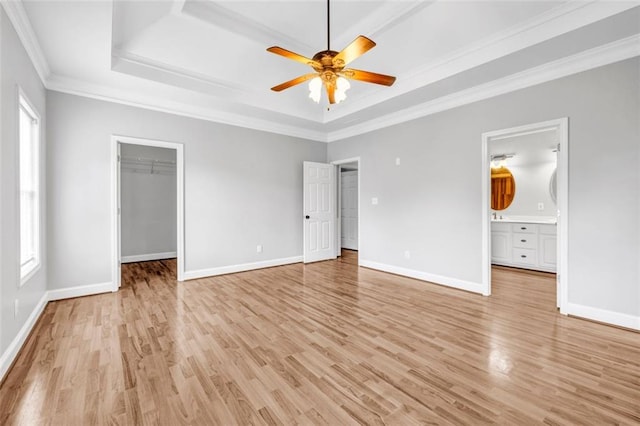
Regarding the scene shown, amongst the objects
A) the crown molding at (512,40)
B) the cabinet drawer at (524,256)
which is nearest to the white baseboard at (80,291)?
the crown molding at (512,40)

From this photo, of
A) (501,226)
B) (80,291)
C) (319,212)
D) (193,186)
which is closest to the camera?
(80,291)

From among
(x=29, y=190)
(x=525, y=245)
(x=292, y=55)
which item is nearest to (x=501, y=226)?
(x=525, y=245)

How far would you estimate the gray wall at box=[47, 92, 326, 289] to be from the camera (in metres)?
3.75

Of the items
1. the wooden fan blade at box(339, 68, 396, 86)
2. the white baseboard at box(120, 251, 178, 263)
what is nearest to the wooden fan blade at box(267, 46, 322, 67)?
the wooden fan blade at box(339, 68, 396, 86)

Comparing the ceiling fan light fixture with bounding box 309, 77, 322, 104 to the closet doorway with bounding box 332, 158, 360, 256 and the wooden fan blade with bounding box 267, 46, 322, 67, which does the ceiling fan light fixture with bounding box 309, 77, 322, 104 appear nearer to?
the wooden fan blade with bounding box 267, 46, 322, 67

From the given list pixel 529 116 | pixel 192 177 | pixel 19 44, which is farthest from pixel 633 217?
pixel 19 44

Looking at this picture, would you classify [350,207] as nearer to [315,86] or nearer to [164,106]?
[164,106]

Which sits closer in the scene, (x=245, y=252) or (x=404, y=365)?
(x=404, y=365)

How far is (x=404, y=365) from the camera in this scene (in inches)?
86.4

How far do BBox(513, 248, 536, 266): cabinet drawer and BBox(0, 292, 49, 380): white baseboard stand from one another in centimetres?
683

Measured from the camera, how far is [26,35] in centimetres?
263

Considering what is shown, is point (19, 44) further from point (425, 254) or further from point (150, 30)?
point (425, 254)

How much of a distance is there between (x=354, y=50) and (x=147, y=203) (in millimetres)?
6046

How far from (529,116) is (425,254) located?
2.30 meters
